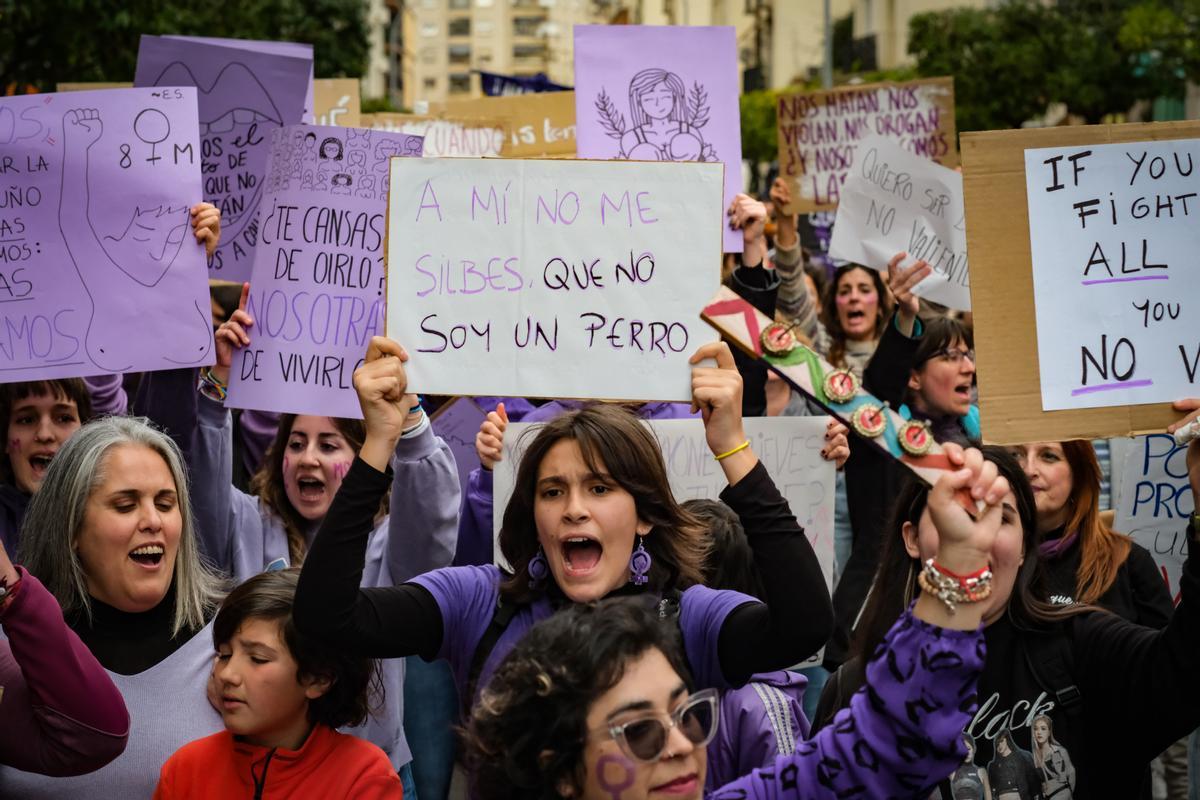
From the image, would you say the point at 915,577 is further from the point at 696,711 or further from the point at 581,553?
the point at 696,711

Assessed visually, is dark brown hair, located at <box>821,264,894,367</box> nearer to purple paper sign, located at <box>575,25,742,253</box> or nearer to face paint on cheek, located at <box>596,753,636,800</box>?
purple paper sign, located at <box>575,25,742,253</box>

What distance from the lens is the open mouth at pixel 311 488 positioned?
471 centimetres

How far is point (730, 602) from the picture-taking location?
318 cm

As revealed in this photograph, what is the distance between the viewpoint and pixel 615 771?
238 cm

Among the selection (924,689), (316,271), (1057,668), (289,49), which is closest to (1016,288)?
(1057,668)

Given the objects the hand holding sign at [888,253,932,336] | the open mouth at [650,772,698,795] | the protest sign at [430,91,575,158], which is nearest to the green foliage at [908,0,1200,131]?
the protest sign at [430,91,575,158]

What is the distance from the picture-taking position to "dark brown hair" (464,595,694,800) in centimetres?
245

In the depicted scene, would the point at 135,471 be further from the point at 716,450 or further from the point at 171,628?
the point at 716,450

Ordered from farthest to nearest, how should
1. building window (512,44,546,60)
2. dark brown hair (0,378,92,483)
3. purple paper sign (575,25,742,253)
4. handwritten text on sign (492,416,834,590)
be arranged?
building window (512,44,546,60) → purple paper sign (575,25,742,253) → handwritten text on sign (492,416,834,590) → dark brown hair (0,378,92,483)

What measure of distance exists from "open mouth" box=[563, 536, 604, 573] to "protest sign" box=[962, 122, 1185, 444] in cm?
90

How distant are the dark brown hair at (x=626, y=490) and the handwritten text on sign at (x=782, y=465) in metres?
1.32

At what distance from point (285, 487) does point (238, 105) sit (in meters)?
1.79

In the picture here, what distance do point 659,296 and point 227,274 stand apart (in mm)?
2546

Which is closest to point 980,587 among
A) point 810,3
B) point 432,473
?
point 432,473
